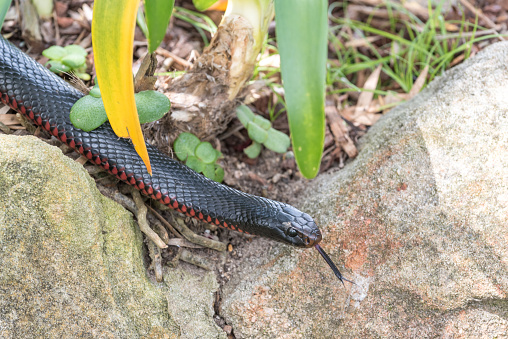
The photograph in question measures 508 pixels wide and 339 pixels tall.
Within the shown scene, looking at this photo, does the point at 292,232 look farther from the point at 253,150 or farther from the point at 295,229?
the point at 253,150

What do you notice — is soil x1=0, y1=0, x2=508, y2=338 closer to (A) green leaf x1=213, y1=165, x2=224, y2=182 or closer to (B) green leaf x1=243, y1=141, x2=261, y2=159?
(B) green leaf x1=243, y1=141, x2=261, y2=159

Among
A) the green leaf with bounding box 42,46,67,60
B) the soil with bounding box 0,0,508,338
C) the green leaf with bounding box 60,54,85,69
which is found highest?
the green leaf with bounding box 42,46,67,60

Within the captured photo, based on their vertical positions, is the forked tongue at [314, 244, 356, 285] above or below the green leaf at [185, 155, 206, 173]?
below

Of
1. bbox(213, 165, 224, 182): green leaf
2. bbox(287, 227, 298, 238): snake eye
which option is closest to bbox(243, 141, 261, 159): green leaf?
bbox(213, 165, 224, 182): green leaf

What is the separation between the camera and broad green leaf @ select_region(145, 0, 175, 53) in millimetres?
1789

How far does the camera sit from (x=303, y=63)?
170cm

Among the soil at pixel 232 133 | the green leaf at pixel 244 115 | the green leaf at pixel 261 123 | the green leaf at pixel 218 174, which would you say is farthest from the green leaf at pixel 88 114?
the green leaf at pixel 261 123

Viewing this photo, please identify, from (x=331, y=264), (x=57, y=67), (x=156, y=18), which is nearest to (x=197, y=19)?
(x=57, y=67)

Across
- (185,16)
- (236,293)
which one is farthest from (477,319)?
(185,16)

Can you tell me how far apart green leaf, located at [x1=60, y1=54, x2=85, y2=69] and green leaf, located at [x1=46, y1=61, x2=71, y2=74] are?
0.03 m

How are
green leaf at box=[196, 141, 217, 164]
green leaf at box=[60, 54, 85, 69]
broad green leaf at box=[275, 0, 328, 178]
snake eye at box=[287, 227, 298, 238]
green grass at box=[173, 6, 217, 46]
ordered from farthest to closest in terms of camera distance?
1. green grass at box=[173, 6, 217, 46]
2. green leaf at box=[60, 54, 85, 69]
3. green leaf at box=[196, 141, 217, 164]
4. snake eye at box=[287, 227, 298, 238]
5. broad green leaf at box=[275, 0, 328, 178]

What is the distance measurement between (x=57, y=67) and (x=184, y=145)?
0.95 metres

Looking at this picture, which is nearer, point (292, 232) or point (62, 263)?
point (62, 263)

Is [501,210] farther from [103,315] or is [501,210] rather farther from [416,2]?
[416,2]
